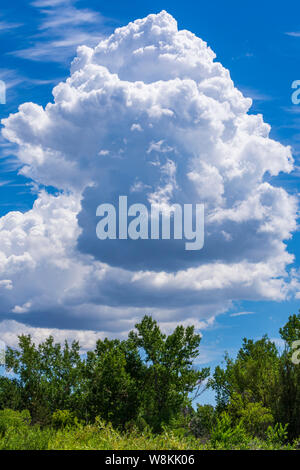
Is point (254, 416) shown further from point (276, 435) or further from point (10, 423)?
point (276, 435)

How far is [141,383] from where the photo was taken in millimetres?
49094

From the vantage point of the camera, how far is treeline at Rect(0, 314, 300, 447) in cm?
4141

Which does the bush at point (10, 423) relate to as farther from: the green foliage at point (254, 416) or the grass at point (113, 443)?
the green foliage at point (254, 416)

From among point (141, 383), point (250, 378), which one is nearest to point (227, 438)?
point (250, 378)

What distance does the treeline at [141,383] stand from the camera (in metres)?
41.4

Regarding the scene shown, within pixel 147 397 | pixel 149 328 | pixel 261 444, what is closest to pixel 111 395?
pixel 147 397

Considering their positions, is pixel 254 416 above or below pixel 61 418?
above

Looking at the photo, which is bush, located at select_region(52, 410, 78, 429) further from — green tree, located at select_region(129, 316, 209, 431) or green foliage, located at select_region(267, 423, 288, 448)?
green foliage, located at select_region(267, 423, 288, 448)
